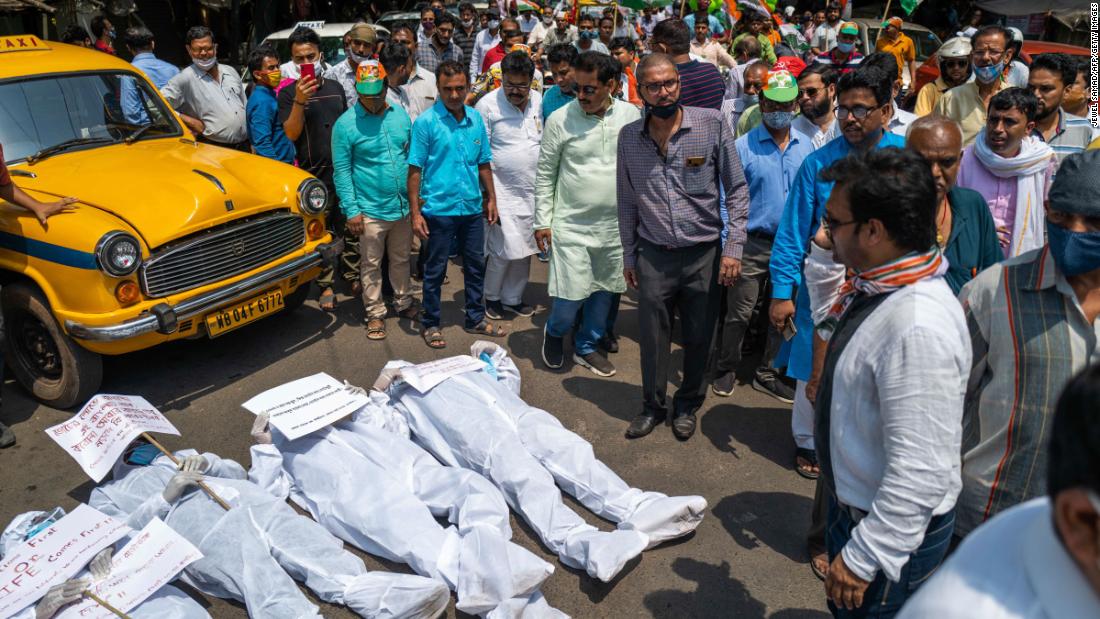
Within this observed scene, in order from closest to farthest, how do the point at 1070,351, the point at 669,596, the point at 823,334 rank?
the point at 1070,351
the point at 823,334
the point at 669,596

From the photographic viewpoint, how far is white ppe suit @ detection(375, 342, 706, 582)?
10.9 feet

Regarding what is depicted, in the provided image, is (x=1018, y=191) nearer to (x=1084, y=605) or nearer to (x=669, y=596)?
(x=669, y=596)

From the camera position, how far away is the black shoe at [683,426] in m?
4.46

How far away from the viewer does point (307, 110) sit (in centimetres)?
609

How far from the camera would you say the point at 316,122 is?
20.1 feet

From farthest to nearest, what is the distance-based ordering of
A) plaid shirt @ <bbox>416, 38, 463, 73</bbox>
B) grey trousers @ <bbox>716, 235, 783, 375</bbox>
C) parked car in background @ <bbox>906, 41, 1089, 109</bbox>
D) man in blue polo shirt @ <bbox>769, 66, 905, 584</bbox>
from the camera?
plaid shirt @ <bbox>416, 38, 463, 73</bbox> < parked car in background @ <bbox>906, 41, 1089, 109</bbox> < grey trousers @ <bbox>716, 235, 783, 375</bbox> < man in blue polo shirt @ <bbox>769, 66, 905, 584</bbox>

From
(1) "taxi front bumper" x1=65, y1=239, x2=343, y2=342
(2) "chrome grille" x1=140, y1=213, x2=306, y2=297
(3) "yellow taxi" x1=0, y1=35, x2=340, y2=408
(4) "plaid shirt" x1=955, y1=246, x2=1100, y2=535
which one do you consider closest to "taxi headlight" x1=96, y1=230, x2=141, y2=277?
(3) "yellow taxi" x1=0, y1=35, x2=340, y2=408

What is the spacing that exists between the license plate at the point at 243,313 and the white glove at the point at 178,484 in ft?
5.58

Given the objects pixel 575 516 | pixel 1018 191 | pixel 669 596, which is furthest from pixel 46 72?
pixel 1018 191

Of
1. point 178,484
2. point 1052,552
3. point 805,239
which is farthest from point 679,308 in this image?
point 1052,552

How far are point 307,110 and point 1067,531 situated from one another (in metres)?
5.99

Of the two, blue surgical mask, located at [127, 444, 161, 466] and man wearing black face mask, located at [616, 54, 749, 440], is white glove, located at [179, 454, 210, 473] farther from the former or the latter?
man wearing black face mask, located at [616, 54, 749, 440]

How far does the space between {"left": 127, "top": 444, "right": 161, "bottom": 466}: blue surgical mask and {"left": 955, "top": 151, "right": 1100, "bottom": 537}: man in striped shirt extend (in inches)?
129

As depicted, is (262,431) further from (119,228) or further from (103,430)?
(119,228)
